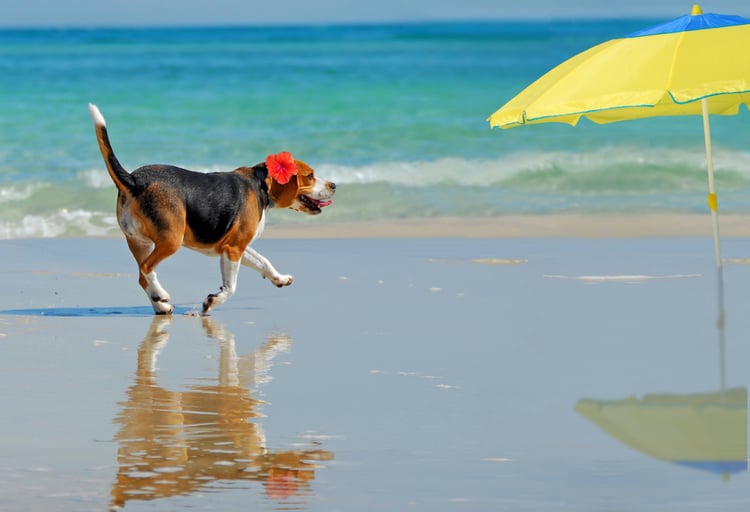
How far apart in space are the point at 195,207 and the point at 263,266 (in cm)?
77

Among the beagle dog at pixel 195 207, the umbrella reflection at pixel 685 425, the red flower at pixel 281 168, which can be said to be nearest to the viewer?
the umbrella reflection at pixel 685 425

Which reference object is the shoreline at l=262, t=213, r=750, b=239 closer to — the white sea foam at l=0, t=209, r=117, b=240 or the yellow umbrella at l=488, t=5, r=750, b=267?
the white sea foam at l=0, t=209, r=117, b=240

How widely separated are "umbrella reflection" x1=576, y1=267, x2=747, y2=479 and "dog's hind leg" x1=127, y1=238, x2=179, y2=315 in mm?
3299

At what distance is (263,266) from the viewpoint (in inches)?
387

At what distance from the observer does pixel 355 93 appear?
3138 centimetres

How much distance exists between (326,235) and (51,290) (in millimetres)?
4237

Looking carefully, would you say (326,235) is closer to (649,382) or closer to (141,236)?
(141,236)

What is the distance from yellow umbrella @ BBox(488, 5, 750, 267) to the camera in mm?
8281

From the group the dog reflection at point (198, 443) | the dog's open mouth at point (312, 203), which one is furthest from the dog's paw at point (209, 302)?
the dog reflection at point (198, 443)

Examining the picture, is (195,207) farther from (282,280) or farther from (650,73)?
(650,73)

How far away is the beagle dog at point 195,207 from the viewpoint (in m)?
9.09

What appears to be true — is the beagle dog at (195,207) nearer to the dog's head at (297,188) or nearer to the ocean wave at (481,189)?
the dog's head at (297,188)

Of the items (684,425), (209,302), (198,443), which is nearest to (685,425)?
(684,425)

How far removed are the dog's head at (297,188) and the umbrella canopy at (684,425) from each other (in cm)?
323
